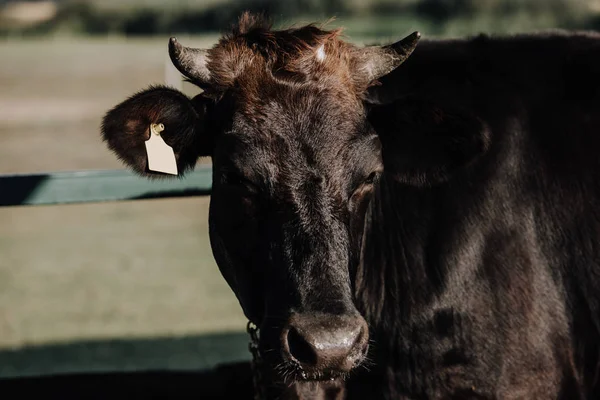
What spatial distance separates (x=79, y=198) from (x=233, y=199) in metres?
1.67

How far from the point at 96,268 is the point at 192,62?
5.46 m


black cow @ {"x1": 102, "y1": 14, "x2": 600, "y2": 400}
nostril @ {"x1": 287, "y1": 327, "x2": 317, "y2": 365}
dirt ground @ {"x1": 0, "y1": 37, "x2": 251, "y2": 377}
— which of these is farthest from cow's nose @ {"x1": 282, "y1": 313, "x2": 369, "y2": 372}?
dirt ground @ {"x1": 0, "y1": 37, "x2": 251, "y2": 377}

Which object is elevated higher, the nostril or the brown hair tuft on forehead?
the brown hair tuft on forehead

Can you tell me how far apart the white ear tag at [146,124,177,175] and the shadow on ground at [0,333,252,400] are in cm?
199

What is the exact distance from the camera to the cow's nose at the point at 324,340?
10.7ft

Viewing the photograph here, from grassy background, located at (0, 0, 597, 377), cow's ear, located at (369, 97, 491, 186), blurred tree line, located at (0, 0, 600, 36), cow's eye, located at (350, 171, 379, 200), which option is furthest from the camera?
blurred tree line, located at (0, 0, 600, 36)

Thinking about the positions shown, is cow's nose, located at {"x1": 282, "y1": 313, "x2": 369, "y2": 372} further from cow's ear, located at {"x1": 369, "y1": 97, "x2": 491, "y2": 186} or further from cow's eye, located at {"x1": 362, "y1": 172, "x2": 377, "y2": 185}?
cow's ear, located at {"x1": 369, "y1": 97, "x2": 491, "y2": 186}

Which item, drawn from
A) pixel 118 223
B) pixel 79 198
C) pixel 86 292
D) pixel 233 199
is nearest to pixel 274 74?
pixel 233 199

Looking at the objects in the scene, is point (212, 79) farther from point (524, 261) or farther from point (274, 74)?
point (524, 261)

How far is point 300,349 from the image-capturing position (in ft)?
11.0

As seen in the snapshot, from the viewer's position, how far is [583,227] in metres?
4.27

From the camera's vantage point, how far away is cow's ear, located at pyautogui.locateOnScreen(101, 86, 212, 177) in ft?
12.8

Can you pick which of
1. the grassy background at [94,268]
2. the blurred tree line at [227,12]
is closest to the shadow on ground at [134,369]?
the grassy background at [94,268]

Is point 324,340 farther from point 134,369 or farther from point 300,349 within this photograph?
point 134,369
